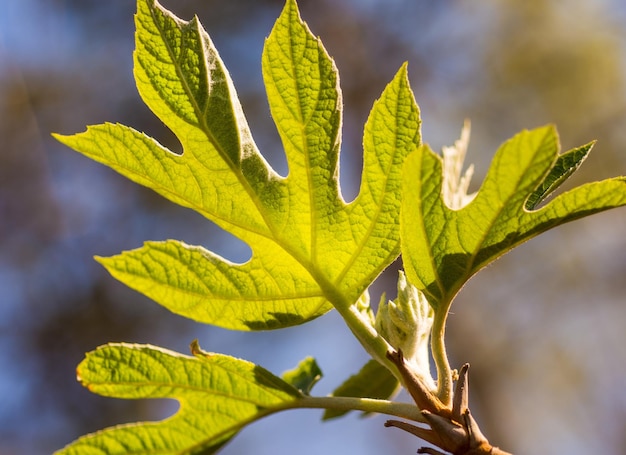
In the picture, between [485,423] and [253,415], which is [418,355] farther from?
[485,423]

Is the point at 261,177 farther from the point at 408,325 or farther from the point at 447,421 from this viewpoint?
the point at 447,421

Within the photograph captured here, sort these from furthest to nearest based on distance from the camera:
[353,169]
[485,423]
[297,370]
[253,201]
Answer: [353,169], [485,423], [297,370], [253,201]

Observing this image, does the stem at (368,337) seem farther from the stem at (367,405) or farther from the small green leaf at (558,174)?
the small green leaf at (558,174)

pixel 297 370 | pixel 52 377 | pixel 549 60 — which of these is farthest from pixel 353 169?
pixel 297 370

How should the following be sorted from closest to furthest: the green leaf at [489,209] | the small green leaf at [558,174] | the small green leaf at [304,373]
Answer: the green leaf at [489,209], the small green leaf at [558,174], the small green leaf at [304,373]

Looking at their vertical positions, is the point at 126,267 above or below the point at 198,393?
above

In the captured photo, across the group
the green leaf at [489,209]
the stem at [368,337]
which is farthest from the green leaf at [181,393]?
the green leaf at [489,209]

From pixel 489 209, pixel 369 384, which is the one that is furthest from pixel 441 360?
pixel 369 384
